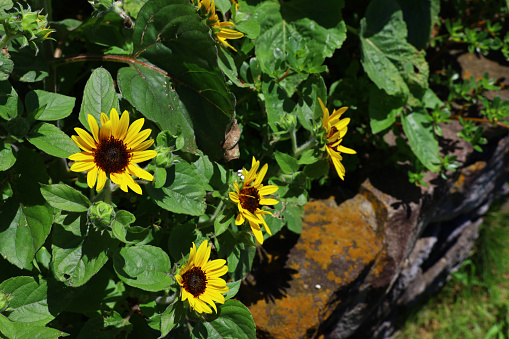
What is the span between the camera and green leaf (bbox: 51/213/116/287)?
133cm

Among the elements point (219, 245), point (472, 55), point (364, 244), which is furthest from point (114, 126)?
point (472, 55)

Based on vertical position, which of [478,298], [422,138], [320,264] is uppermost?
[422,138]

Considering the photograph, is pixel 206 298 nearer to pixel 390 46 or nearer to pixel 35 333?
pixel 35 333

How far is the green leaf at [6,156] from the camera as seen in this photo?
129cm

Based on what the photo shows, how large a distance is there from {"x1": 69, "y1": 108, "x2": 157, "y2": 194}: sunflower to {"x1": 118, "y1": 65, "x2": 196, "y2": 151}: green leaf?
202 millimetres

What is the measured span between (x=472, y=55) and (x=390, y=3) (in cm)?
102

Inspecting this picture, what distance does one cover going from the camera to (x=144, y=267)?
1408 mm

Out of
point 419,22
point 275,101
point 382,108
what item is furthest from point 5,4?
point 419,22

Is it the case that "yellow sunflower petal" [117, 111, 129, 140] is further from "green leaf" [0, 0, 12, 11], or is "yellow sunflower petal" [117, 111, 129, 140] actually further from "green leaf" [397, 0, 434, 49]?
"green leaf" [397, 0, 434, 49]

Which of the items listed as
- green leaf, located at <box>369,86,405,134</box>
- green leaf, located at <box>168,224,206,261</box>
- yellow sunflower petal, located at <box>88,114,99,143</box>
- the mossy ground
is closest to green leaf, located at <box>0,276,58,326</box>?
green leaf, located at <box>168,224,206,261</box>

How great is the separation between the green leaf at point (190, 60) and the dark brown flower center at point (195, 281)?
46cm

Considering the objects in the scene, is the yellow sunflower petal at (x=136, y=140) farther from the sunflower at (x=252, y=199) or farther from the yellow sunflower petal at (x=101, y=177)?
the sunflower at (x=252, y=199)

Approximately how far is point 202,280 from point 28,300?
0.54 meters

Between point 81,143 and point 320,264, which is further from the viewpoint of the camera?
point 320,264
